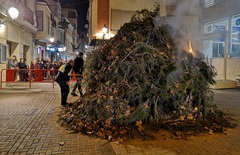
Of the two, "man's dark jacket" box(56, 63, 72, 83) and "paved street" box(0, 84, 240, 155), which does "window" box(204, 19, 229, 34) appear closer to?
"man's dark jacket" box(56, 63, 72, 83)

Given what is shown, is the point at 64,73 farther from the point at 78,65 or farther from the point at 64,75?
the point at 78,65

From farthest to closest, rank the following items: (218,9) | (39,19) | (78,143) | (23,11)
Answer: (39,19)
(218,9)
(23,11)
(78,143)

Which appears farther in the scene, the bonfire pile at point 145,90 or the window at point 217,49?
the window at point 217,49

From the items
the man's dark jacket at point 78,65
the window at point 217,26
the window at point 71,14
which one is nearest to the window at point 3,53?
the man's dark jacket at point 78,65

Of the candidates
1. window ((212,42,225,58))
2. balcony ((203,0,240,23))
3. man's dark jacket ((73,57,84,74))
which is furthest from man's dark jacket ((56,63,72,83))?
window ((212,42,225,58))


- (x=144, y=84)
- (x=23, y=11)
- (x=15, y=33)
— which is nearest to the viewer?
(x=144, y=84)

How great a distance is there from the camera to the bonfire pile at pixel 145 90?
4.90 meters

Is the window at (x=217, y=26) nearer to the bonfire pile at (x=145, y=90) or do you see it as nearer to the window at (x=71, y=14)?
the bonfire pile at (x=145, y=90)

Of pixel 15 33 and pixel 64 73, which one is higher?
pixel 15 33

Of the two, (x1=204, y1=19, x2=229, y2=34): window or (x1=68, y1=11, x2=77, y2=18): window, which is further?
(x1=68, y1=11, x2=77, y2=18): window

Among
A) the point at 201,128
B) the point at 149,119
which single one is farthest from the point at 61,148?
the point at 201,128

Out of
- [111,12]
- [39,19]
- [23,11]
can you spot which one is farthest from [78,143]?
[39,19]

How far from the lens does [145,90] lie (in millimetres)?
5121

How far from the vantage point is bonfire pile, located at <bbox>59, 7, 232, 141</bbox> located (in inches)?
193
